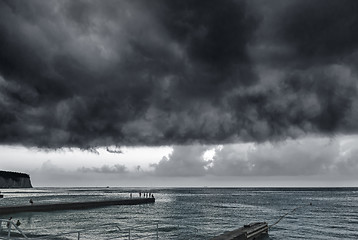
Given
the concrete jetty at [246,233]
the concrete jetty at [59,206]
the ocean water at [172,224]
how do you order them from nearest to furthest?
1. the concrete jetty at [246,233]
2. the ocean water at [172,224]
3. the concrete jetty at [59,206]

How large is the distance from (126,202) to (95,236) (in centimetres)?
6182

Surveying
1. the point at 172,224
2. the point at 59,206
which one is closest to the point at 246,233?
the point at 172,224

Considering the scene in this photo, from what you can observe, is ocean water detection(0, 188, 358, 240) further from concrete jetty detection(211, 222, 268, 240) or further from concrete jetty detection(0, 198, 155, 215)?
concrete jetty detection(211, 222, 268, 240)

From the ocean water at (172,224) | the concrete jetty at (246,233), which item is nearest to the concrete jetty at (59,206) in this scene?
the ocean water at (172,224)

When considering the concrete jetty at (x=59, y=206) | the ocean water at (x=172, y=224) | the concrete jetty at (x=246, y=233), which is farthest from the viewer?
the concrete jetty at (x=59, y=206)

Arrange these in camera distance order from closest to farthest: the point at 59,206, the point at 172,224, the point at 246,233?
1. the point at 246,233
2. the point at 172,224
3. the point at 59,206

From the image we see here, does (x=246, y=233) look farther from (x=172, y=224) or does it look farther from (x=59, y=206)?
(x=59, y=206)

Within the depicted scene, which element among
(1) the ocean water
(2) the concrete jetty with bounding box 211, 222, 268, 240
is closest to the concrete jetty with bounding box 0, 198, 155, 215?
(1) the ocean water

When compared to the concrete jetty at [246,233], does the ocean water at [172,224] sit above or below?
below

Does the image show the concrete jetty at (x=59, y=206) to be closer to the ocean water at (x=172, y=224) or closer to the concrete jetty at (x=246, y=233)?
the ocean water at (x=172, y=224)

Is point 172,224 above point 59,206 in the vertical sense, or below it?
below

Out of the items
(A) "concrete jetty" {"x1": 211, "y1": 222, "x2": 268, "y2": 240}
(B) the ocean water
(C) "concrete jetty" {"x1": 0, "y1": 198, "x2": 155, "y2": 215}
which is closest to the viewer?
(A) "concrete jetty" {"x1": 211, "y1": 222, "x2": 268, "y2": 240}

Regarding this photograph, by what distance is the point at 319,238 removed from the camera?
34844 mm

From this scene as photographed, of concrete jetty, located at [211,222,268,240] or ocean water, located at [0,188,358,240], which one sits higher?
concrete jetty, located at [211,222,268,240]
